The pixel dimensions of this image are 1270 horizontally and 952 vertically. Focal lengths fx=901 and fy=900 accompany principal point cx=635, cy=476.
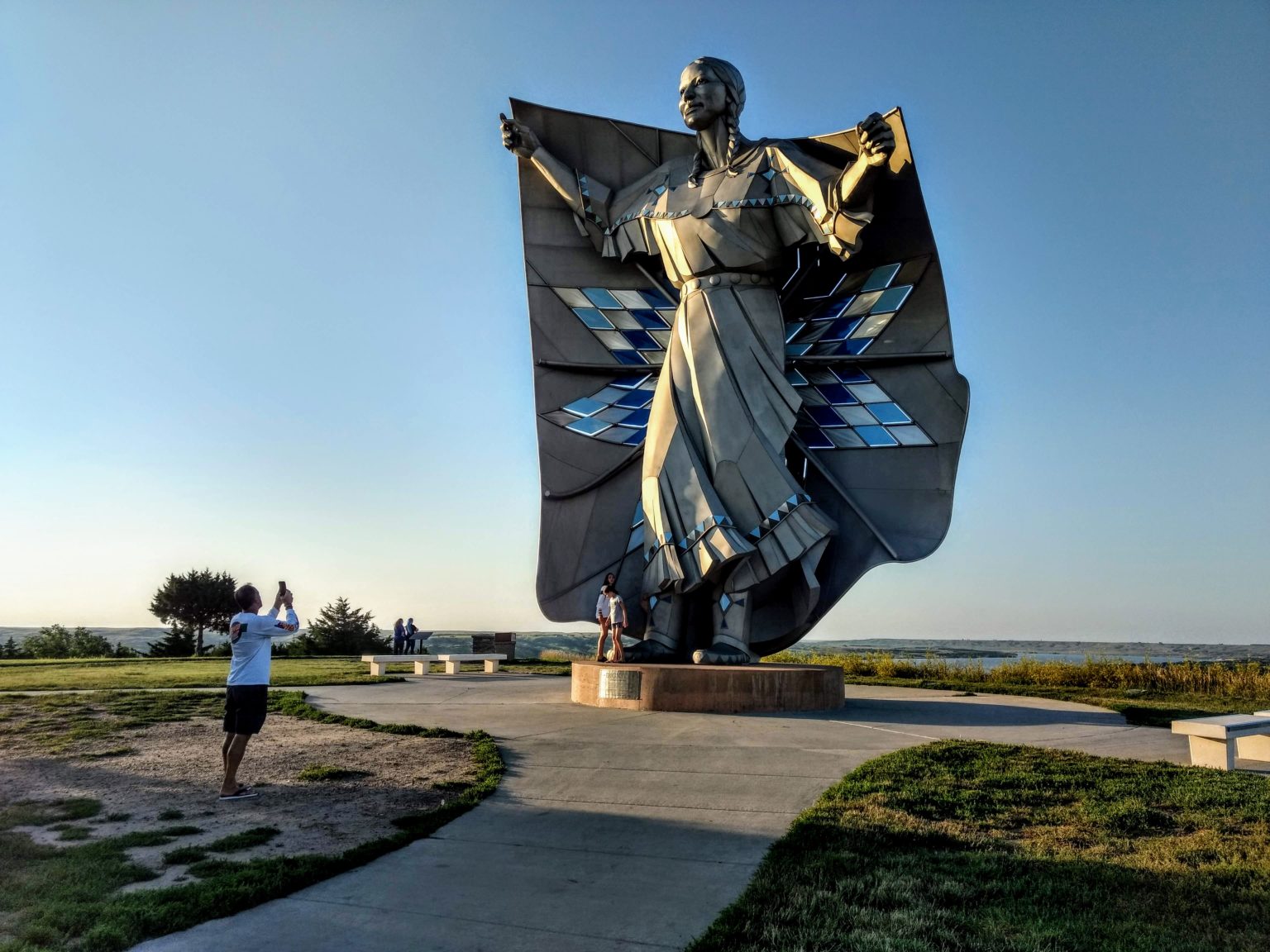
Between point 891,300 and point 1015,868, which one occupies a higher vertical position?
point 891,300

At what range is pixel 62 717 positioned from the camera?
10617 mm

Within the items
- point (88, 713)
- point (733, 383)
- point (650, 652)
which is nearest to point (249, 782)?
point (88, 713)

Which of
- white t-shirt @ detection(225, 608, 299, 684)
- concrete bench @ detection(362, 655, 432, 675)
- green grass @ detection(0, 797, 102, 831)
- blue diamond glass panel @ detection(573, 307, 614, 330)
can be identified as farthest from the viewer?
concrete bench @ detection(362, 655, 432, 675)

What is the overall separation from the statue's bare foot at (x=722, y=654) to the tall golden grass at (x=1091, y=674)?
A: 313cm

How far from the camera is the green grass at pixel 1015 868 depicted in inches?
150

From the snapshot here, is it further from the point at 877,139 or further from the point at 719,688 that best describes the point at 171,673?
the point at 877,139

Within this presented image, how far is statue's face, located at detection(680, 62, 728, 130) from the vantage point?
1402 centimetres

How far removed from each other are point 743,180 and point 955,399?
189 inches

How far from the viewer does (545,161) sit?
1545 centimetres

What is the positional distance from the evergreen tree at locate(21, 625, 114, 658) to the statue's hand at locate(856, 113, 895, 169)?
99.9 ft

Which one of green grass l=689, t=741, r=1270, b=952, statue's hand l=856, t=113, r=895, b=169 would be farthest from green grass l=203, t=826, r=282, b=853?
statue's hand l=856, t=113, r=895, b=169

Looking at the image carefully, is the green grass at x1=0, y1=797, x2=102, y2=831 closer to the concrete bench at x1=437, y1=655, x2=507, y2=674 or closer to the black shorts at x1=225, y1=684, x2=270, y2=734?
the black shorts at x1=225, y1=684, x2=270, y2=734

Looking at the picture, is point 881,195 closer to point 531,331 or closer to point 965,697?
point 531,331

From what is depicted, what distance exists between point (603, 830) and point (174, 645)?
1218 inches
